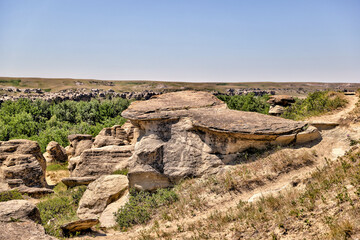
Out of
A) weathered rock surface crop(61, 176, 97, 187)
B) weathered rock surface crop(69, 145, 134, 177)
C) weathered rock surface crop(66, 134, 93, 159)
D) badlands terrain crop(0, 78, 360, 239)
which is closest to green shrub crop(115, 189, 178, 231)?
badlands terrain crop(0, 78, 360, 239)

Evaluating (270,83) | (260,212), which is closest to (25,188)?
(260,212)

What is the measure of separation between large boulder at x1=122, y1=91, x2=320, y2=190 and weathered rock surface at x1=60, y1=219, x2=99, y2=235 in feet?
11.7

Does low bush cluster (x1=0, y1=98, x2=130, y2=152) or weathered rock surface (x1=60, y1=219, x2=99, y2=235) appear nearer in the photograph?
weathered rock surface (x1=60, y1=219, x2=99, y2=235)

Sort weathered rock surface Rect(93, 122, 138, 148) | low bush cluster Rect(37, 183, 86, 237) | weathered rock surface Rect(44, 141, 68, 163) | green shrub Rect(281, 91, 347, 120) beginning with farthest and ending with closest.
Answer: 1. weathered rock surface Rect(44, 141, 68, 163)
2. weathered rock surface Rect(93, 122, 138, 148)
3. green shrub Rect(281, 91, 347, 120)
4. low bush cluster Rect(37, 183, 86, 237)

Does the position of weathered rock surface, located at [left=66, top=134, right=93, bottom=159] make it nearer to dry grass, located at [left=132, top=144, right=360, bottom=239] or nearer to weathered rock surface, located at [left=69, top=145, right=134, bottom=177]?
weathered rock surface, located at [left=69, top=145, right=134, bottom=177]

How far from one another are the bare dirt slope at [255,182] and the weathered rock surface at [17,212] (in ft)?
6.87

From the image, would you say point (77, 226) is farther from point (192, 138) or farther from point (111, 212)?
point (192, 138)

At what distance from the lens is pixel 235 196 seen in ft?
35.2

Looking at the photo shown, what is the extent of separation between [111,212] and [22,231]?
212 inches

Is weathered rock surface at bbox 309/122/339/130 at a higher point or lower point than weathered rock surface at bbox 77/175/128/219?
higher

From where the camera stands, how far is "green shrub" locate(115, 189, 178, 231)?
11.5m

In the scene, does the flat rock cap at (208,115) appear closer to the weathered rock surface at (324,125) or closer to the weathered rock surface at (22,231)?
the weathered rock surface at (324,125)

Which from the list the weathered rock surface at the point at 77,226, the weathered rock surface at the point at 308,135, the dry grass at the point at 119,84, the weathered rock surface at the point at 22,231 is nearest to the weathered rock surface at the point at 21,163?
the weathered rock surface at the point at 77,226

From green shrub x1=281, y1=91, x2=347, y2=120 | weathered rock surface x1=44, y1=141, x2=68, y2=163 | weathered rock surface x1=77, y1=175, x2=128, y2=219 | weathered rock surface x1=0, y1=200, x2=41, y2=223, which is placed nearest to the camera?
weathered rock surface x1=0, y1=200, x2=41, y2=223
